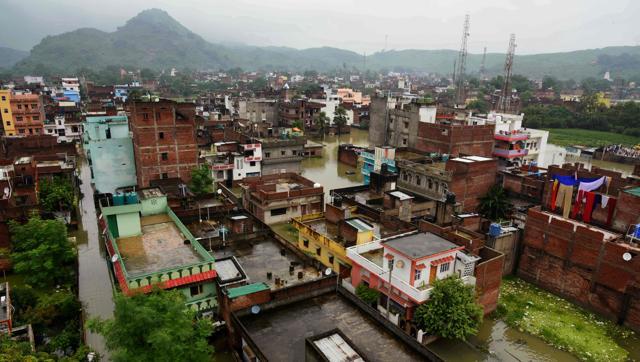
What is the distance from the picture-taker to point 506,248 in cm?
2816

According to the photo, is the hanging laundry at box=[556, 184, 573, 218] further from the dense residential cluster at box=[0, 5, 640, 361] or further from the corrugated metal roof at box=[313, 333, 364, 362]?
the corrugated metal roof at box=[313, 333, 364, 362]

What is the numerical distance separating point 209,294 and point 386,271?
9.34 metres

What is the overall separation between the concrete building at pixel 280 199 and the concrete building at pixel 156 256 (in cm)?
1190

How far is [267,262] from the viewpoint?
2325cm

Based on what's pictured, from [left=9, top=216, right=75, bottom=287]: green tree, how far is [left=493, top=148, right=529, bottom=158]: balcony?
1933 inches

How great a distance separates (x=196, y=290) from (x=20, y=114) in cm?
6385

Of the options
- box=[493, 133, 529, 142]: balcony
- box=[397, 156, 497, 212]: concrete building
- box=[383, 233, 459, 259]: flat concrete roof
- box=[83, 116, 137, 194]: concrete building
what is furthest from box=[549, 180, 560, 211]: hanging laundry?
box=[83, 116, 137, 194]: concrete building

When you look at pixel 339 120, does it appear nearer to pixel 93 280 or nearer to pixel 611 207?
pixel 611 207

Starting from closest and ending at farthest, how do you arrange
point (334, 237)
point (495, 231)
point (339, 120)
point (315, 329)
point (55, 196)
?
1. point (315, 329)
2. point (495, 231)
3. point (334, 237)
4. point (55, 196)
5. point (339, 120)

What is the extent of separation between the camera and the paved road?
21.5 meters

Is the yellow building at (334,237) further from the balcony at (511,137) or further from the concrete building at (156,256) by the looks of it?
the balcony at (511,137)

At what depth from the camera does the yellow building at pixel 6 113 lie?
61938 mm

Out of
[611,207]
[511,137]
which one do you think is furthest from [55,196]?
[511,137]

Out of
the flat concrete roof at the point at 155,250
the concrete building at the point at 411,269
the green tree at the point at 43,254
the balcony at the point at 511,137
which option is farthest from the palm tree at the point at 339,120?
the green tree at the point at 43,254
